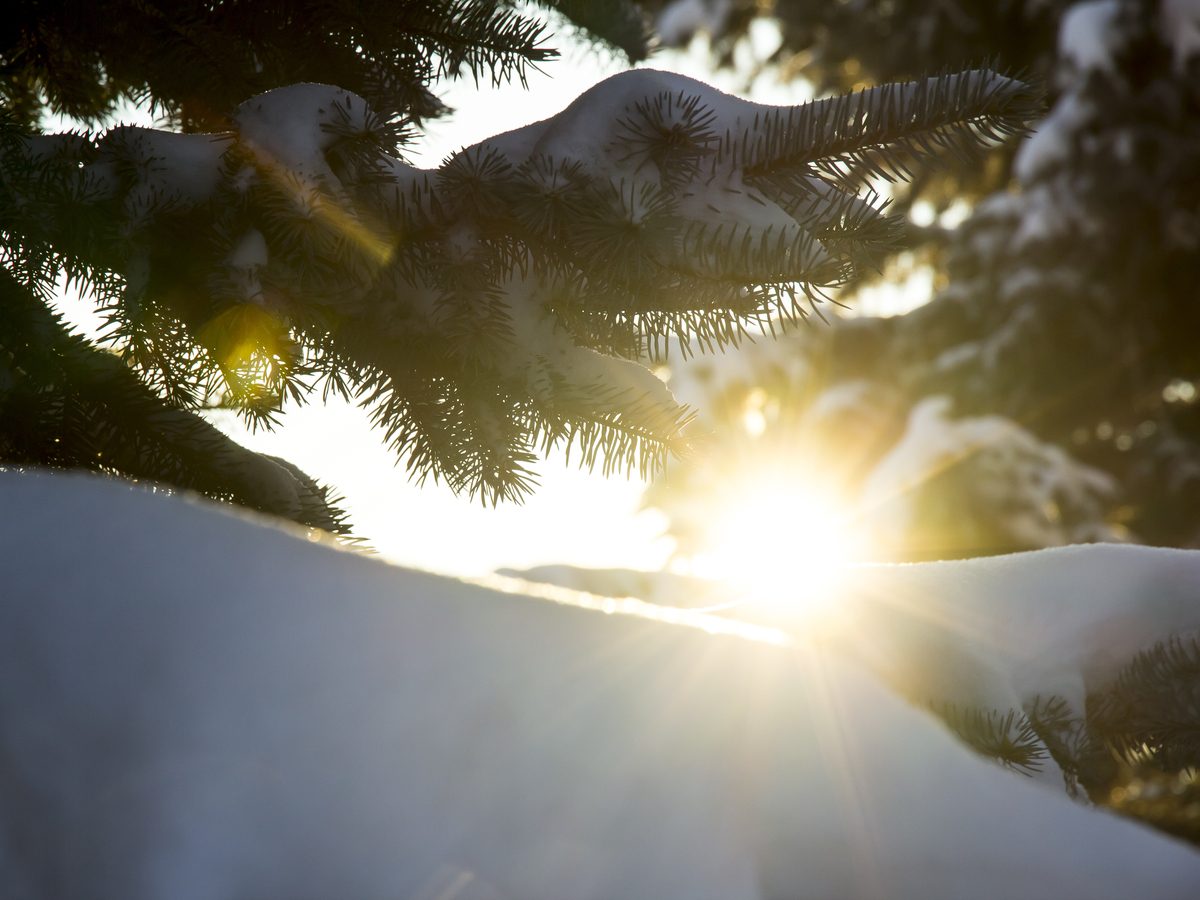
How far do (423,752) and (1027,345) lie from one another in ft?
Answer: 21.7

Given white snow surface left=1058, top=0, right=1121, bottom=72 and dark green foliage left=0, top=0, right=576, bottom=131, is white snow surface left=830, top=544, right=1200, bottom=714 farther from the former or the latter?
white snow surface left=1058, top=0, right=1121, bottom=72

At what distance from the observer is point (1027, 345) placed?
20.9 feet

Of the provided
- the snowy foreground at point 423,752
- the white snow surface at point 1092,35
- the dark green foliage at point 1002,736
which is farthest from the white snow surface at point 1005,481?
the snowy foreground at point 423,752

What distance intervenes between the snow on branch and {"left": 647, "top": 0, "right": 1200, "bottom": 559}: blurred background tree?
14.3 ft

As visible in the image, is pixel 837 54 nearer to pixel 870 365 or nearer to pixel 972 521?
pixel 870 365

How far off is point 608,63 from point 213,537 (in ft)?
5.30

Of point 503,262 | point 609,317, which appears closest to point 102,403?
point 503,262

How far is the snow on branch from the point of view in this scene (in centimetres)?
117

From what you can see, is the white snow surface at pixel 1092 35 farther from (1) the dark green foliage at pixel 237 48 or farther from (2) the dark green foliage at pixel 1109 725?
(2) the dark green foliage at pixel 1109 725

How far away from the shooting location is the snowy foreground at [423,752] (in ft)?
1.96

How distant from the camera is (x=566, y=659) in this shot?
68 cm

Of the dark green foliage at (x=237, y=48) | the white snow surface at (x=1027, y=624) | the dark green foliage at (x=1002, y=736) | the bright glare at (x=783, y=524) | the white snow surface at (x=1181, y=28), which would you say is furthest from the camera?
the white snow surface at (x=1181, y=28)

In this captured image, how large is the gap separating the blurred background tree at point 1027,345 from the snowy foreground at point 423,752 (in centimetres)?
490

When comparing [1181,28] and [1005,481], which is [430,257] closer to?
[1005,481]
